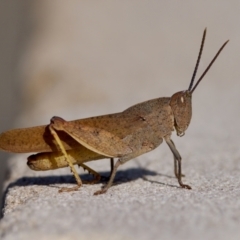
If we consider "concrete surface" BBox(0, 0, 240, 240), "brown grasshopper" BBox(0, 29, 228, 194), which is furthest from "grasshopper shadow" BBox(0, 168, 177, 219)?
"brown grasshopper" BBox(0, 29, 228, 194)

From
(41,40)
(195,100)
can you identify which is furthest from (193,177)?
(41,40)

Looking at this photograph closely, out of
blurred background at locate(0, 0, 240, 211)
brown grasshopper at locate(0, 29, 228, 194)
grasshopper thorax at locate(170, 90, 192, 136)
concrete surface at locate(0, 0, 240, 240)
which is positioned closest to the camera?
concrete surface at locate(0, 0, 240, 240)

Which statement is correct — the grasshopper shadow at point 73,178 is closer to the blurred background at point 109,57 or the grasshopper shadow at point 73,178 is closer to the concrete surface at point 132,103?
the concrete surface at point 132,103

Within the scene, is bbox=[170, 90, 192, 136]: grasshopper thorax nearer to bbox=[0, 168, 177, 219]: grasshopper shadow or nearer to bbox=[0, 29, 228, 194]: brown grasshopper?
bbox=[0, 29, 228, 194]: brown grasshopper

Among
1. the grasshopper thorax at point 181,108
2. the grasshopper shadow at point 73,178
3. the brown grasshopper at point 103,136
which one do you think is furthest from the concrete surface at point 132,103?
the grasshopper thorax at point 181,108

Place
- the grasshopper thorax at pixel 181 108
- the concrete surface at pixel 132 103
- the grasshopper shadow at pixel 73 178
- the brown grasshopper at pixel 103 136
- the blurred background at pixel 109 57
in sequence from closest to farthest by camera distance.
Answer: the concrete surface at pixel 132 103
the brown grasshopper at pixel 103 136
the grasshopper thorax at pixel 181 108
the grasshopper shadow at pixel 73 178
the blurred background at pixel 109 57

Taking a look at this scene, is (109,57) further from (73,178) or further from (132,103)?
(73,178)

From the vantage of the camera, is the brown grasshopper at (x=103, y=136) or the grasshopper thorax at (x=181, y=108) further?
the grasshopper thorax at (x=181, y=108)
